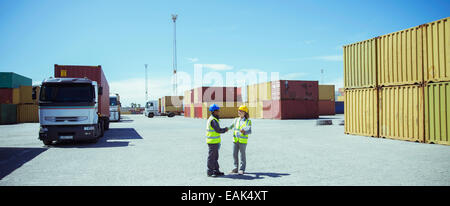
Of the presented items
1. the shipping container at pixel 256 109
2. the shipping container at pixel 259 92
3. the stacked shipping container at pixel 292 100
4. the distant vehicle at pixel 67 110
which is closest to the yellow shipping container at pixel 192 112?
the shipping container at pixel 259 92

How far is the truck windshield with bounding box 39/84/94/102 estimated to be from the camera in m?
12.0

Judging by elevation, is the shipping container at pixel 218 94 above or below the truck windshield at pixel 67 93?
above

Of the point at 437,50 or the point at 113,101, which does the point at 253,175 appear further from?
the point at 113,101

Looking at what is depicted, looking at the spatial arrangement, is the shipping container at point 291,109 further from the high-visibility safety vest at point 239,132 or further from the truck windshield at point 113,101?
the high-visibility safety vest at point 239,132

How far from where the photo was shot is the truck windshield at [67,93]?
1196 centimetres

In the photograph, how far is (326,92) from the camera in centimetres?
4978

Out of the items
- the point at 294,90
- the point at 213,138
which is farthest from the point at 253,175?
the point at 294,90

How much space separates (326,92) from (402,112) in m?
38.3

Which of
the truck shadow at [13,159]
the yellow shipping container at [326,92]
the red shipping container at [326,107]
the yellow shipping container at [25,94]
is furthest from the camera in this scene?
the yellow shipping container at [326,92]

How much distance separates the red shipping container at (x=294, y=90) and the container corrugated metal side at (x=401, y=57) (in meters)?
20.2

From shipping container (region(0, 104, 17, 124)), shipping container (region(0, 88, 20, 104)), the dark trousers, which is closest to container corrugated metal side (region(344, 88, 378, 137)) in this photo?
the dark trousers
